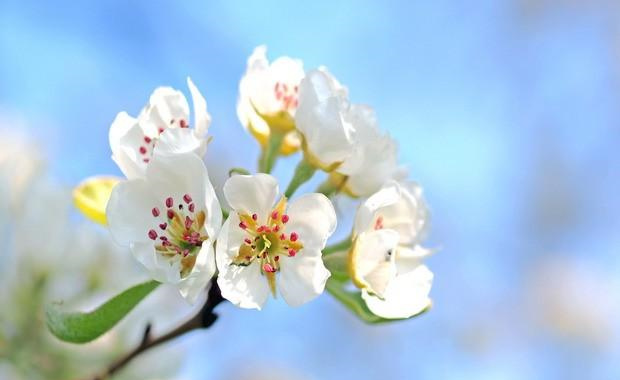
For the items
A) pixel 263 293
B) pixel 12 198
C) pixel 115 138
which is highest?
pixel 115 138

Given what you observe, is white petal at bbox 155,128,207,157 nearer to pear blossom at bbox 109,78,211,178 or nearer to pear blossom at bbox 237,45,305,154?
pear blossom at bbox 109,78,211,178

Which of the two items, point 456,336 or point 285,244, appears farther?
point 456,336

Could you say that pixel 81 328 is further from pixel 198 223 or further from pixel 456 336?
pixel 456 336

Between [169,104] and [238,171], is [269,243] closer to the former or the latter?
[238,171]

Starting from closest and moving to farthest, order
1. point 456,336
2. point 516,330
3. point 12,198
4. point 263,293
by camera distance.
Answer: point 263,293 < point 12,198 < point 456,336 < point 516,330

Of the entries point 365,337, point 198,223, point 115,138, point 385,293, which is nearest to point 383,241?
point 385,293

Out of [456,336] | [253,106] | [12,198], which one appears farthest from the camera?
[456,336]

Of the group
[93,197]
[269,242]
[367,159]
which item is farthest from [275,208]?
[93,197]

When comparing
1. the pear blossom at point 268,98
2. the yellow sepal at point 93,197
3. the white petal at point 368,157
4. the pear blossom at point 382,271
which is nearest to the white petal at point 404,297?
the pear blossom at point 382,271

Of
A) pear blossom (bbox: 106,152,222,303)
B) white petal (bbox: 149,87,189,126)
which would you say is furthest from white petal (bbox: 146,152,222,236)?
white petal (bbox: 149,87,189,126)
